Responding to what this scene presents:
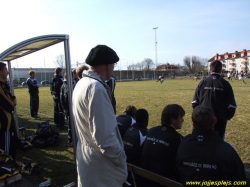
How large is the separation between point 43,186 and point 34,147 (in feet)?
7.05

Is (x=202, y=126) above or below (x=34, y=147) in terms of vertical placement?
above

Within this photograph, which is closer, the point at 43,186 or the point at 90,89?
the point at 90,89

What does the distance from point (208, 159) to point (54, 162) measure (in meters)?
3.39

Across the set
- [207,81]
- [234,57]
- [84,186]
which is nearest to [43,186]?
[84,186]

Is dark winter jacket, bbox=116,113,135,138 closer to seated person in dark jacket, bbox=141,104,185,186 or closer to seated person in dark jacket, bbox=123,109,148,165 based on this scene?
seated person in dark jacket, bbox=123,109,148,165

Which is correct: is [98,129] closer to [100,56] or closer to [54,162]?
[100,56]

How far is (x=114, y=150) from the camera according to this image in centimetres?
154

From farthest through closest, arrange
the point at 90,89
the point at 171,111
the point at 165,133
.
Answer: the point at 171,111 < the point at 165,133 < the point at 90,89

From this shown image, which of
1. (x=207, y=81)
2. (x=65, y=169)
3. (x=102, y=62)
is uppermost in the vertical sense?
(x=102, y=62)

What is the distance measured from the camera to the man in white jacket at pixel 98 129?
4.94ft

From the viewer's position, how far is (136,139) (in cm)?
273

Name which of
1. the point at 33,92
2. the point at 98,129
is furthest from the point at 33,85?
the point at 98,129

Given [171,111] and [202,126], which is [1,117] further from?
[202,126]

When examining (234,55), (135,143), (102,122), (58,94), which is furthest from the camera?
(234,55)
